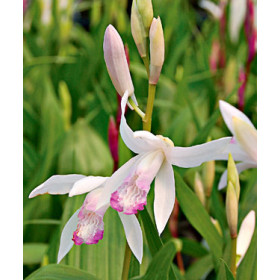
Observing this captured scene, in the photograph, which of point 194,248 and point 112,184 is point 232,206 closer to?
point 112,184

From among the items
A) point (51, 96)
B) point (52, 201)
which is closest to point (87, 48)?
point (51, 96)

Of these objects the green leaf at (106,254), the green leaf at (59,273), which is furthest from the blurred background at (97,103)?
the green leaf at (59,273)

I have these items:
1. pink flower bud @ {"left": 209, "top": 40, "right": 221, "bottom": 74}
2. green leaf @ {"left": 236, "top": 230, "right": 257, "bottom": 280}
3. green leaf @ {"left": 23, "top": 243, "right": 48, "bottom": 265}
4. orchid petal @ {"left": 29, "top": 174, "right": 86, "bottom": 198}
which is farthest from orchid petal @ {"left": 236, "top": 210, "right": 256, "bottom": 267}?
pink flower bud @ {"left": 209, "top": 40, "right": 221, "bottom": 74}

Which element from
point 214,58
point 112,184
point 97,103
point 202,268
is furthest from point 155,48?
point 214,58

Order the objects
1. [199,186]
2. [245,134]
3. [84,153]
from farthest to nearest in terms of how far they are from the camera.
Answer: [84,153] < [199,186] < [245,134]

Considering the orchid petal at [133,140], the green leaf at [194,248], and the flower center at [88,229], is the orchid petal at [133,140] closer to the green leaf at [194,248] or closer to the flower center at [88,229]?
the flower center at [88,229]

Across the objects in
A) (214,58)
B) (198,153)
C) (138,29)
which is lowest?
(198,153)
